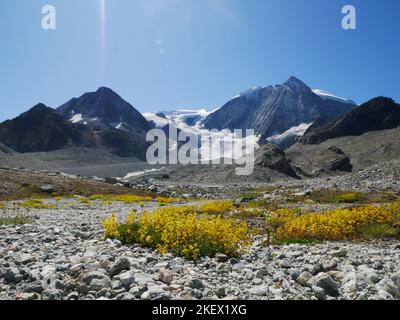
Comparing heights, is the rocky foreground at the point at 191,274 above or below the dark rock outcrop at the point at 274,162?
below

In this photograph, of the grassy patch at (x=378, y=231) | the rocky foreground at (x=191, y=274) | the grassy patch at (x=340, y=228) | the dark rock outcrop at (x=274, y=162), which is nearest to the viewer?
the rocky foreground at (x=191, y=274)

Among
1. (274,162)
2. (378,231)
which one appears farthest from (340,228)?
(274,162)

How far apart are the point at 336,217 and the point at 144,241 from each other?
328 inches

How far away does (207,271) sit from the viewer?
30.9 feet

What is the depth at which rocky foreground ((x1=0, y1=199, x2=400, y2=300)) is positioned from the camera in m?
7.48

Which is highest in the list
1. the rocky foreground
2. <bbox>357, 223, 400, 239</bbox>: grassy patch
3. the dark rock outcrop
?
the dark rock outcrop

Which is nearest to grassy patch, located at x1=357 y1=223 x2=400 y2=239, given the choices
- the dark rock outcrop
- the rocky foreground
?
the rocky foreground

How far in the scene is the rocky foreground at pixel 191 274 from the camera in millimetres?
7484

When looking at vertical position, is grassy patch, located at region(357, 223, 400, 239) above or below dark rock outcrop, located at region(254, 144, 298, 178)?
below

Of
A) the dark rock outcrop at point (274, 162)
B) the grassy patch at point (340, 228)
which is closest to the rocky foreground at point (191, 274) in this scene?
the grassy patch at point (340, 228)

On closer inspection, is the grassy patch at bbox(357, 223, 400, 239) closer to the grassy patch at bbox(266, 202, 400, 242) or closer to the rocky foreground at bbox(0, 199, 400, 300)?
the grassy patch at bbox(266, 202, 400, 242)

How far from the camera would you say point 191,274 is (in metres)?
8.84

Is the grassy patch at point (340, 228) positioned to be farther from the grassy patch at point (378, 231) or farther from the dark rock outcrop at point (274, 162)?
the dark rock outcrop at point (274, 162)
